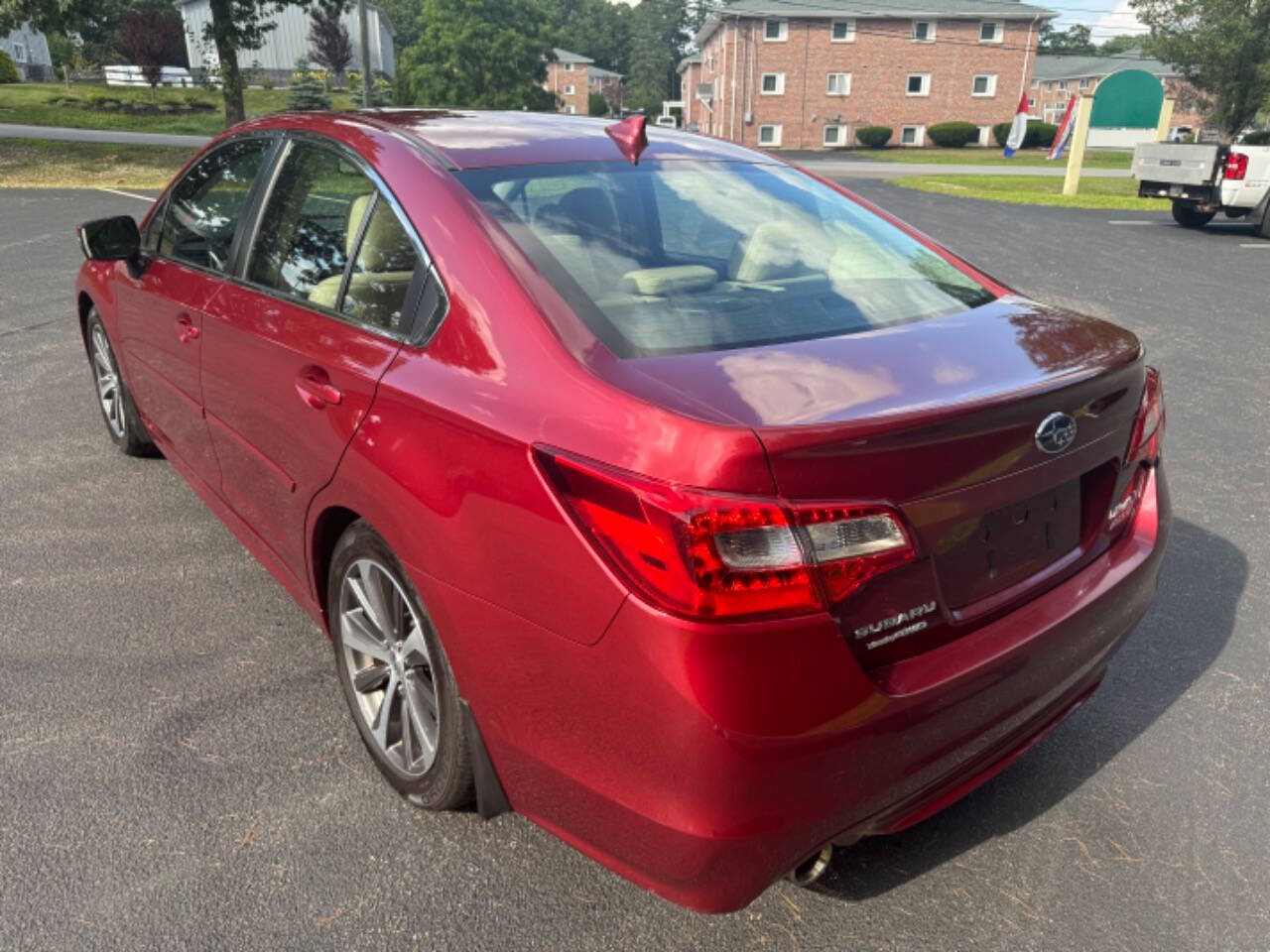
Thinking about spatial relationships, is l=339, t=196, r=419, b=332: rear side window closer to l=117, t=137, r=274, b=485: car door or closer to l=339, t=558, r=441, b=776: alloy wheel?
l=339, t=558, r=441, b=776: alloy wheel

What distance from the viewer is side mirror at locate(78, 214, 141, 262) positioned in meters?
3.85

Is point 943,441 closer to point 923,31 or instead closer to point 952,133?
point 952,133

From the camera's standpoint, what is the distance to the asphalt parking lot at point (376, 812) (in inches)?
88.0

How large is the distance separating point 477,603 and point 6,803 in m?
1.53

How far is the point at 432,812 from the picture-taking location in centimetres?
256

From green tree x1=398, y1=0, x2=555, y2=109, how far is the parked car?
6032cm

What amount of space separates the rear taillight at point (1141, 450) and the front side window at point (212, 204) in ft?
8.93

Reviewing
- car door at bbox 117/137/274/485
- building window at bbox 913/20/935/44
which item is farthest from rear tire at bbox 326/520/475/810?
building window at bbox 913/20/935/44

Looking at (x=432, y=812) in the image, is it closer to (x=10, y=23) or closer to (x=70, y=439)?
(x=70, y=439)

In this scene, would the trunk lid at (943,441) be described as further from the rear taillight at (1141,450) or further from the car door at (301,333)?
the car door at (301,333)

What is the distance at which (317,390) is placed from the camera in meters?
2.56

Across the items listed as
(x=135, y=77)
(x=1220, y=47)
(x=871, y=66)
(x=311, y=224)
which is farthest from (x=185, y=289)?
(x=135, y=77)

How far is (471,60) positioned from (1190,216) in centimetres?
5218

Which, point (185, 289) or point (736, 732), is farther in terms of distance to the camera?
point (185, 289)
